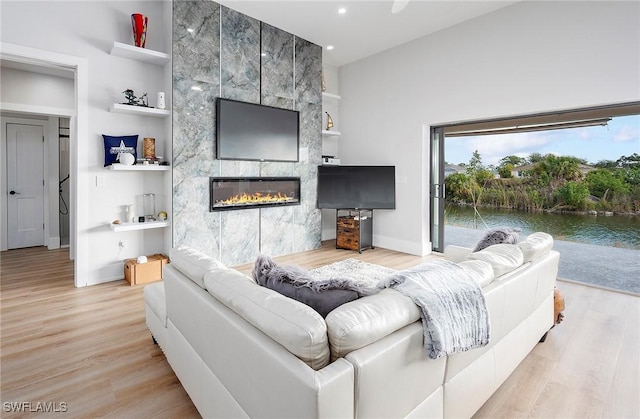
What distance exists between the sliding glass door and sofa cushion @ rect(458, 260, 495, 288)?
351cm

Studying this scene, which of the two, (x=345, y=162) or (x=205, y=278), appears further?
(x=345, y=162)

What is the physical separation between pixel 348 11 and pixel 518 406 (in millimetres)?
4374

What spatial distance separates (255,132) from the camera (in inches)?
177

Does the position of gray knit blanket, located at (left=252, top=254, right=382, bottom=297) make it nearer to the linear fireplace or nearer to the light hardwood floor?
the light hardwood floor

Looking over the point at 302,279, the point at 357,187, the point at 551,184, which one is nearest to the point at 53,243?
the point at 357,187

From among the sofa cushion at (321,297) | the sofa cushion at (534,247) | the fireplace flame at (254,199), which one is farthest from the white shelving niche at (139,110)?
the sofa cushion at (534,247)

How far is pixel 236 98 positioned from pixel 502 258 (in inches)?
145

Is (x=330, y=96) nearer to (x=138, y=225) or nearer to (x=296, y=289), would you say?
(x=138, y=225)

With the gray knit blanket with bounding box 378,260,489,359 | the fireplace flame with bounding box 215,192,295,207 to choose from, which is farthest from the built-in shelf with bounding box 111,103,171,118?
the gray knit blanket with bounding box 378,260,489,359

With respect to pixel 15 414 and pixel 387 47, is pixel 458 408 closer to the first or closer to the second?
pixel 15 414

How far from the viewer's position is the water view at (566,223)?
3650 mm

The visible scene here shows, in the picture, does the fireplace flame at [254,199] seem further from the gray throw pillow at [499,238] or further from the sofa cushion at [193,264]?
the gray throw pillow at [499,238]

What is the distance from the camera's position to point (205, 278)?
5.10 feet

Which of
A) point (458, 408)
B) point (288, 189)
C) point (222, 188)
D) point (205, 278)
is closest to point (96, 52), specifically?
point (222, 188)
